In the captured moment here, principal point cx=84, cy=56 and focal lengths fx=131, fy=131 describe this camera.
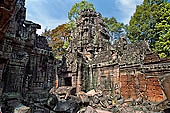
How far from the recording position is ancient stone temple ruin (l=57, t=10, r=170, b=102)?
10805 millimetres

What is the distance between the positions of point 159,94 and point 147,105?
126 cm

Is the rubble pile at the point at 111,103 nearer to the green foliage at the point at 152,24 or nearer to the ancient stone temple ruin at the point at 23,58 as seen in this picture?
the ancient stone temple ruin at the point at 23,58

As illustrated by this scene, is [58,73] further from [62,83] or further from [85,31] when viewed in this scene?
[85,31]

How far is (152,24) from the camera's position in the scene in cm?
1944

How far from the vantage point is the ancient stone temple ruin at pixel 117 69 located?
10.8 meters

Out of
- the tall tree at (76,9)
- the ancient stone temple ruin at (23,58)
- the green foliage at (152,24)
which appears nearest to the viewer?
the ancient stone temple ruin at (23,58)

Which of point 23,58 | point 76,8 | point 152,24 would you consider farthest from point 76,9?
point 23,58

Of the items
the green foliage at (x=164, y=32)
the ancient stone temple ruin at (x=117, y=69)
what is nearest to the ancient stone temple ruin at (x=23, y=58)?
the ancient stone temple ruin at (x=117, y=69)

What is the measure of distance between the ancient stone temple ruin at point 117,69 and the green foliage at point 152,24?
16.3ft

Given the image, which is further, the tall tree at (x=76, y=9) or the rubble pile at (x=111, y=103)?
the tall tree at (x=76, y=9)

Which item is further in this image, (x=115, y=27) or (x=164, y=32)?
(x=115, y=27)

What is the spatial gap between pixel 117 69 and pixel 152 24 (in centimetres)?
1095

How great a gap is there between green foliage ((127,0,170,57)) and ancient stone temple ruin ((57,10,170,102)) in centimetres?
496

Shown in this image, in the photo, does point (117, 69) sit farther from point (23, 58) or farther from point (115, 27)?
point (115, 27)
